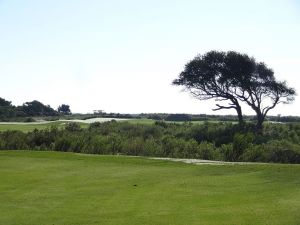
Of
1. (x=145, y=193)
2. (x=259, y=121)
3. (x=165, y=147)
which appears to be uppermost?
(x=259, y=121)

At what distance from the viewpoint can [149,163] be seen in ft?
55.9

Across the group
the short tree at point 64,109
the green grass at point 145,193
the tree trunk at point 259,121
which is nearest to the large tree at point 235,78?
the tree trunk at point 259,121

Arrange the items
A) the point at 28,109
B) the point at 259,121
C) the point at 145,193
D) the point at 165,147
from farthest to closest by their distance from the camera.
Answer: the point at 28,109, the point at 259,121, the point at 165,147, the point at 145,193

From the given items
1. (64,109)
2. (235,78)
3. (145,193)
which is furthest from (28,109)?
(145,193)

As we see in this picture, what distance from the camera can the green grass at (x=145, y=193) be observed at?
28.7ft

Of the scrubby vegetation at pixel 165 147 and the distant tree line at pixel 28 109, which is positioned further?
the distant tree line at pixel 28 109

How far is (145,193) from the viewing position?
36.5 feet

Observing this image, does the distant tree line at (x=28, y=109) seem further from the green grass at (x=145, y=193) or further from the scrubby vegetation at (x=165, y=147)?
the green grass at (x=145, y=193)

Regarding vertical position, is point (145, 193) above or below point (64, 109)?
below

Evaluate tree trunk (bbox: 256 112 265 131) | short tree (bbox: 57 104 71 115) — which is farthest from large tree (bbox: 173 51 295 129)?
short tree (bbox: 57 104 71 115)

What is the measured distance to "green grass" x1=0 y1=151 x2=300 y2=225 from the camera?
8.73 m

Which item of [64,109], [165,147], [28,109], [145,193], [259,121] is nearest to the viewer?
[145,193]

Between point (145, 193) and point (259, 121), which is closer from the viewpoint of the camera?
point (145, 193)

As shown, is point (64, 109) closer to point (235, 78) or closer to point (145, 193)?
point (235, 78)
